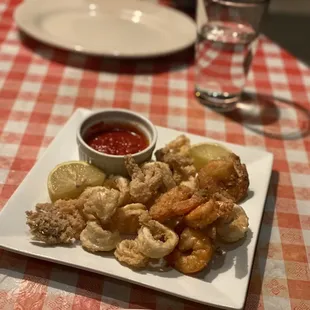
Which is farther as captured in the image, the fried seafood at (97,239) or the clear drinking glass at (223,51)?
the clear drinking glass at (223,51)

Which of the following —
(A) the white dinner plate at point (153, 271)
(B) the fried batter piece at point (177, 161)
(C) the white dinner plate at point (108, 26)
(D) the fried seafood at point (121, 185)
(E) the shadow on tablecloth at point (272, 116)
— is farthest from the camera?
(C) the white dinner plate at point (108, 26)

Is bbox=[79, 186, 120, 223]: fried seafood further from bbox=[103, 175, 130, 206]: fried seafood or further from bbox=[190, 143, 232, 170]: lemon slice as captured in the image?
bbox=[190, 143, 232, 170]: lemon slice

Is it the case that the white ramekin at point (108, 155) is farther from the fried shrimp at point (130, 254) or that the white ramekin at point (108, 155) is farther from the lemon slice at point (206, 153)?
the fried shrimp at point (130, 254)

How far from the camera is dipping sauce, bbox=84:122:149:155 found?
4.03ft

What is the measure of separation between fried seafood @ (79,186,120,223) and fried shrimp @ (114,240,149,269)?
0.07 m

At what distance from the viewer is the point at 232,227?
1045 mm

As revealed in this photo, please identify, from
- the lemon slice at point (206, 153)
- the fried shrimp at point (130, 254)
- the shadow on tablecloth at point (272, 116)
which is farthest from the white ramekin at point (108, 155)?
the shadow on tablecloth at point (272, 116)

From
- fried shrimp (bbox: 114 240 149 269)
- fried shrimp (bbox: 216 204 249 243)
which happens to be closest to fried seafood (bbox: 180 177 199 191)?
fried shrimp (bbox: 216 204 249 243)

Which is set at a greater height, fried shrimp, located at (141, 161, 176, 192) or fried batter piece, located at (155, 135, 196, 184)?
fried shrimp, located at (141, 161, 176, 192)

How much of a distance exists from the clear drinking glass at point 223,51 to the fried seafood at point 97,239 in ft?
2.61

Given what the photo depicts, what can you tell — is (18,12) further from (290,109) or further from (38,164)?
(290,109)

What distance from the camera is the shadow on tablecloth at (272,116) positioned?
1601 millimetres

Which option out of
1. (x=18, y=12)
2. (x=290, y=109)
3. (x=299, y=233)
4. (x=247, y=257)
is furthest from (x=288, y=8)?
(x=247, y=257)

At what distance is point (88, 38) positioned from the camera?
6.23ft
